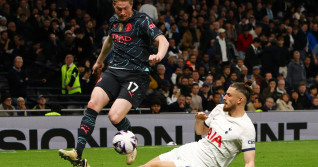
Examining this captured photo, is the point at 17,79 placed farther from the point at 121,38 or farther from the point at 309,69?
the point at 309,69

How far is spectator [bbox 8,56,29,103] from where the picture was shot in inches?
651

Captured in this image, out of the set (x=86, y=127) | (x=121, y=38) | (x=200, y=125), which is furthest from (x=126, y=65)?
(x=200, y=125)

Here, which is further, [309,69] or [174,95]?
[309,69]

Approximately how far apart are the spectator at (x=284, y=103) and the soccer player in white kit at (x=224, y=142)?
431 inches

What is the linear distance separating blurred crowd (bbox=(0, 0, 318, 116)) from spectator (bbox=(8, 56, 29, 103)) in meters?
0.03

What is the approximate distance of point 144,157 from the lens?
12195 millimetres

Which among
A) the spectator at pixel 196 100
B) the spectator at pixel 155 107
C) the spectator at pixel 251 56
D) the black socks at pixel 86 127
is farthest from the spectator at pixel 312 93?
the black socks at pixel 86 127

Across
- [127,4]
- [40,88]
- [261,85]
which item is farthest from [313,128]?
[127,4]

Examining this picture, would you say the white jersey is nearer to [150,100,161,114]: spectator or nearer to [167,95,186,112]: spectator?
[150,100,161,114]: spectator

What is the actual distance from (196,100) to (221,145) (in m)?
10.4

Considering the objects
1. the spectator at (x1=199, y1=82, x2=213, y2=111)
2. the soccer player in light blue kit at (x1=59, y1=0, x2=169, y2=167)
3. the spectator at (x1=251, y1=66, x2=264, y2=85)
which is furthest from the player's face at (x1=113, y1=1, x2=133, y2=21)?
the spectator at (x1=251, y1=66, x2=264, y2=85)

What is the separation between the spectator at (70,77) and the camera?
16.9m

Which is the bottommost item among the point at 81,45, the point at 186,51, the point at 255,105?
the point at 255,105

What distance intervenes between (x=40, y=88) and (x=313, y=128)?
7.63 meters
